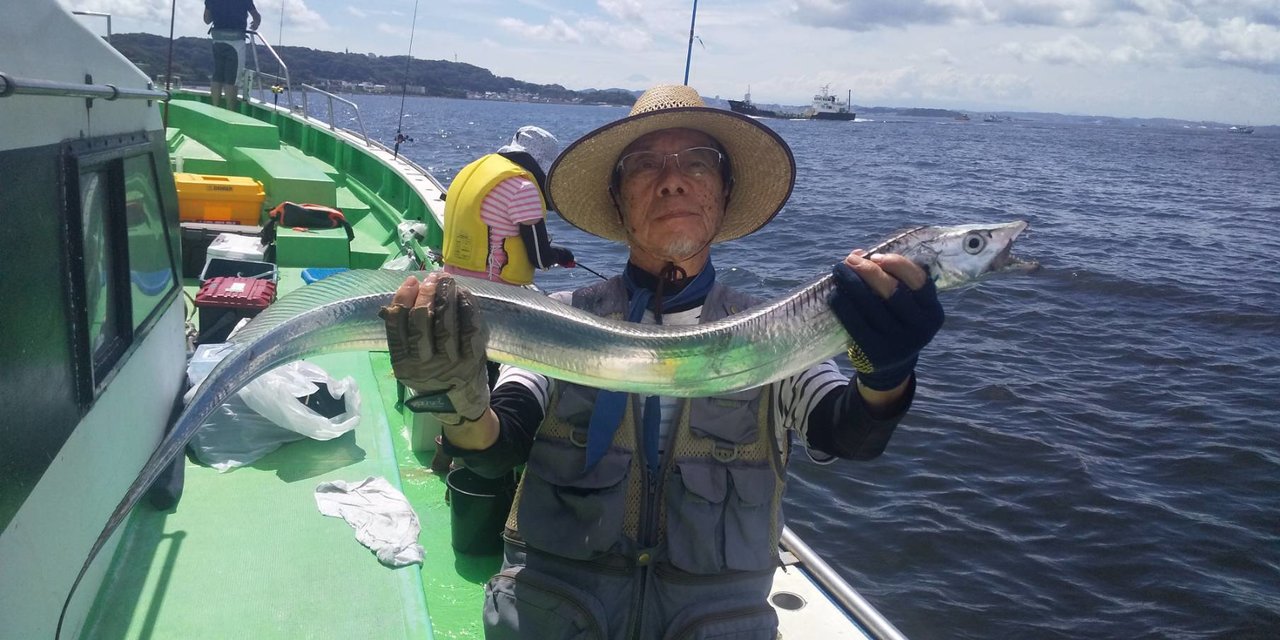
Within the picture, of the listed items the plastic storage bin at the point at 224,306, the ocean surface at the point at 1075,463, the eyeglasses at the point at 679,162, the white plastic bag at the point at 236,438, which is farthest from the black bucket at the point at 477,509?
the plastic storage bin at the point at 224,306

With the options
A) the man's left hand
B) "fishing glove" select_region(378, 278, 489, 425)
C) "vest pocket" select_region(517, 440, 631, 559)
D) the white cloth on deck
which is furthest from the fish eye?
the white cloth on deck

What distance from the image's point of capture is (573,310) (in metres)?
2.39

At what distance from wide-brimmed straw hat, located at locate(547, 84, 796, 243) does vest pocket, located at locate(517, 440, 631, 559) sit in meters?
0.89

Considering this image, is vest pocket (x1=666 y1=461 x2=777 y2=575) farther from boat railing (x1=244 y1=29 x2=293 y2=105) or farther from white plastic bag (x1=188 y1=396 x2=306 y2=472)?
boat railing (x1=244 y1=29 x2=293 y2=105)

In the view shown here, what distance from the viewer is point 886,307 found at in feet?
7.16

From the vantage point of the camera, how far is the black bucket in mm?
3845

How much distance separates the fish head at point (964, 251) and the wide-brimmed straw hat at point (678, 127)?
77 cm

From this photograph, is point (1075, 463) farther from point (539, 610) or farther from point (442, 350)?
point (442, 350)

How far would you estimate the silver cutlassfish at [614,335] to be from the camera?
2250 millimetres

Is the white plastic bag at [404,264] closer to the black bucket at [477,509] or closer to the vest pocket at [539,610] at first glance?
the black bucket at [477,509]

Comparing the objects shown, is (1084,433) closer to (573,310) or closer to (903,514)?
(903,514)

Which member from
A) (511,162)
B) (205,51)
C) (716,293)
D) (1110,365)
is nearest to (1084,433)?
(1110,365)

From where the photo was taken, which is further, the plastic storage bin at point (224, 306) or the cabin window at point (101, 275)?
the plastic storage bin at point (224, 306)

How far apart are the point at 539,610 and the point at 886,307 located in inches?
49.6
